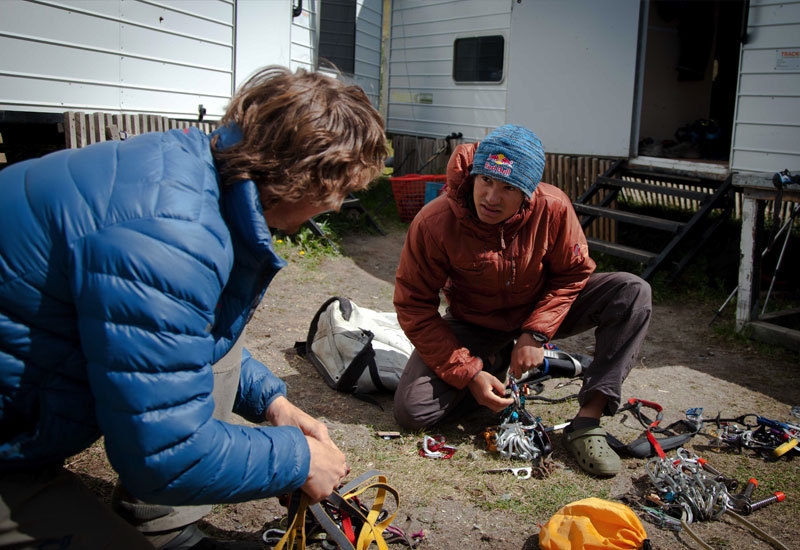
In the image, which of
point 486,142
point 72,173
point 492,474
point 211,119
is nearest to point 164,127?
point 211,119

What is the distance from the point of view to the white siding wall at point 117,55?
5219mm

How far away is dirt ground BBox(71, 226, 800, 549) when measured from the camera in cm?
257

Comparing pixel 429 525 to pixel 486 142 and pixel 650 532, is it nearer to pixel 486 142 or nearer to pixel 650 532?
pixel 650 532

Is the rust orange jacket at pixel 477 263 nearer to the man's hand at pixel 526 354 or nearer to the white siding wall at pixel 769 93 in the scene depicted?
the man's hand at pixel 526 354

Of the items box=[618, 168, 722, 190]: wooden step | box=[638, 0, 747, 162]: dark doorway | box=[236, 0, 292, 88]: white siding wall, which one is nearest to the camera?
box=[618, 168, 722, 190]: wooden step

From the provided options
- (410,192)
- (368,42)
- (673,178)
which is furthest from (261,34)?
(673,178)

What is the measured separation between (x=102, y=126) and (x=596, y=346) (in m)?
4.64

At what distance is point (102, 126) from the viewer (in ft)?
18.9

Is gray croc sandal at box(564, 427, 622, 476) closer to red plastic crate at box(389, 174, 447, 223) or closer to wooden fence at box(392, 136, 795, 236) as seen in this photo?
wooden fence at box(392, 136, 795, 236)

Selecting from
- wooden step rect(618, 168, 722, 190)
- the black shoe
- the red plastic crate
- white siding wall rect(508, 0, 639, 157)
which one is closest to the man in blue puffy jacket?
the black shoe

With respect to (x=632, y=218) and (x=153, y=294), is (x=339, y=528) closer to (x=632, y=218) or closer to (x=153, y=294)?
(x=153, y=294)

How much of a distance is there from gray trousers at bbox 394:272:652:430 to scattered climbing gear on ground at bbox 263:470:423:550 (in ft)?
2.95

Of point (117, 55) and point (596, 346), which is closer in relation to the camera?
point (596, 346)

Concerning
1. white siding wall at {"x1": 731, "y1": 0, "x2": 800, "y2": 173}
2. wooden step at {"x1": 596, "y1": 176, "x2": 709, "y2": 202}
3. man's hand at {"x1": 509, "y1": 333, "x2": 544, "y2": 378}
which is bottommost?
man's hand at {"x1": 509, "y1": 333, "x2": 544, "y2": 378}
